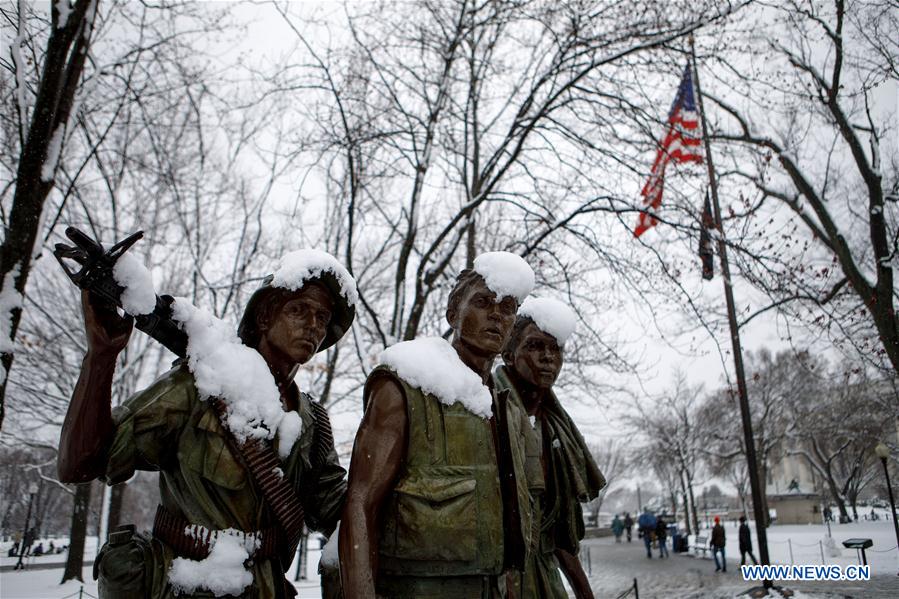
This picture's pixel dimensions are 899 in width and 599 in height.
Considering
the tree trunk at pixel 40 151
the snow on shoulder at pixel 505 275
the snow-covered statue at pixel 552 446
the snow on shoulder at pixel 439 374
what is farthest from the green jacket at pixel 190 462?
the tree trunk at pixel 40 151

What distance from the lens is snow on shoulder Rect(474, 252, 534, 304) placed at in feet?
7.61

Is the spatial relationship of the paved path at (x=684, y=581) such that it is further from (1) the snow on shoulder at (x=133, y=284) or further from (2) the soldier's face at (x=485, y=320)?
(1) the snow on shoulder at (x=133, y=284)

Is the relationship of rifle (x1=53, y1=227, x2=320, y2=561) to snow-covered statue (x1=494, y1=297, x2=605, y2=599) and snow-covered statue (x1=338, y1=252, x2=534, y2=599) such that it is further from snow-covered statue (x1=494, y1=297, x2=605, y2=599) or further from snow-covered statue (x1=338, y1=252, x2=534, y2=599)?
snow-covered statue (x1=494, y1=297, x2=605, y2=599)

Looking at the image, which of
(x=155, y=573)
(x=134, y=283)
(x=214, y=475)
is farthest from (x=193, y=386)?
(x=155, y=573)

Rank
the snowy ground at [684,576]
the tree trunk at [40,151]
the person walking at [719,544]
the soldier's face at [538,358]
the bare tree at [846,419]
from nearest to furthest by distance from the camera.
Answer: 1. the soldier's face at [538,358]
2. the tree trunk at [40,151]
3. the snowy ground at [684,576]
4. the person walking at [719,544]
5. the bare tree at [846,419]

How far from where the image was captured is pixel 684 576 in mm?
16062

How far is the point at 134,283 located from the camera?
5.61ft

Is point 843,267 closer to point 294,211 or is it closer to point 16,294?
point 294,211

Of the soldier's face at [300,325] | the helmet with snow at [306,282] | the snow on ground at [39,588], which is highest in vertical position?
the helmet with snow at [306,282]

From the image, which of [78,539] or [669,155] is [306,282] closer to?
[669,155]

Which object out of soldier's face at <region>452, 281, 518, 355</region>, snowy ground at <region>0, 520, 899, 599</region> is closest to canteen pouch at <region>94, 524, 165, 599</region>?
soldier's face at <region>452, 281, 518, 355</region>

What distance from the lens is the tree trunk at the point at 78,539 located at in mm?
13555

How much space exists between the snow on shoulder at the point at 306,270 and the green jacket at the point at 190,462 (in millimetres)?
449

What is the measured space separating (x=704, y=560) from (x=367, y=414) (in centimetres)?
2216
